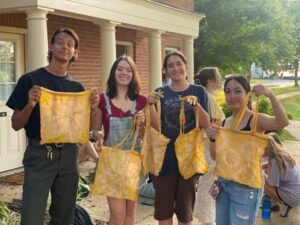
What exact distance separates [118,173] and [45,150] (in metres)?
0.60

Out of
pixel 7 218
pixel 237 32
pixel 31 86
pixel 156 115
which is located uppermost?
pixel 237 32

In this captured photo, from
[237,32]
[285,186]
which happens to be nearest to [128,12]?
[285,186]

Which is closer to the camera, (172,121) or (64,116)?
(64,116)

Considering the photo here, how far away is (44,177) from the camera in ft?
10.0

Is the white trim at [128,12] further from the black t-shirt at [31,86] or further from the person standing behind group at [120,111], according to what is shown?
the black t-shirt at [31,86]

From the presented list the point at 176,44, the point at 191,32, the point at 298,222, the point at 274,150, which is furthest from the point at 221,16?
the point at 274,150

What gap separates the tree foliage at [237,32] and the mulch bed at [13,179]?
45.2ft

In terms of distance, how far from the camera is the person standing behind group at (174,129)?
3.45 meters

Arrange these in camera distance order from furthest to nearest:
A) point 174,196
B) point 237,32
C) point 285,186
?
1. point 237,32
2. point 285,186
3. point 174,196

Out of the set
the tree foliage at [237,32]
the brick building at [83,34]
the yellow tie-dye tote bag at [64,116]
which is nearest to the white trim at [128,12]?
the brick building at [83,34]

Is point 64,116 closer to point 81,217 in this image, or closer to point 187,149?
point 187,149

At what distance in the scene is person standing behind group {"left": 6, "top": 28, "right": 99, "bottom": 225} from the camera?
3.03m

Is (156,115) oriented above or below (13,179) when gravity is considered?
above

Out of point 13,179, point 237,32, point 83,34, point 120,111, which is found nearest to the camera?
point 120,111
